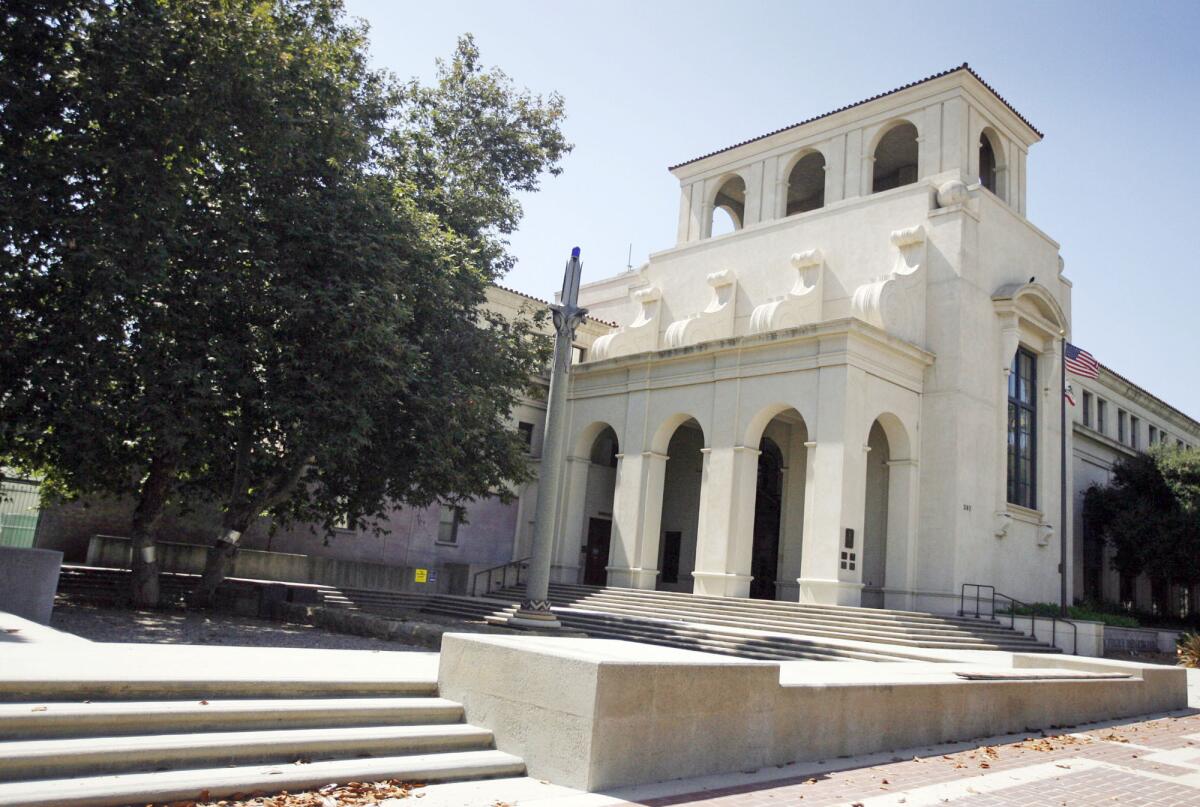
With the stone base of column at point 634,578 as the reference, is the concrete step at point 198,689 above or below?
below

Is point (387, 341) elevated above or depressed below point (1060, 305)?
below

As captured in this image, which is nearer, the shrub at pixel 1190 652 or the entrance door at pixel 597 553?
the shrub at pixel 1190 652

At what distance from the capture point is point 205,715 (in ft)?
20.2

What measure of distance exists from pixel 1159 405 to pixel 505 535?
39.2m

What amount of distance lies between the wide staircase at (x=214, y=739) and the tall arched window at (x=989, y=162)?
103 feet

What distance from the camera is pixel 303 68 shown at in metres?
18.2

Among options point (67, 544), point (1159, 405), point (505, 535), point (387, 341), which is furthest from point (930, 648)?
point (1159, 405)

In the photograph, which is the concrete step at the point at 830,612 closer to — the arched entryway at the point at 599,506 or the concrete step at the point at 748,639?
the concrete step at the point at 748,639

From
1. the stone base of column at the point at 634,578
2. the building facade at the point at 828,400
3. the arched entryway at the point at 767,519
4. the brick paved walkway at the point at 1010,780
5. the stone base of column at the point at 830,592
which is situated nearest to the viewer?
the brick paved walkway at the point at 1010,780

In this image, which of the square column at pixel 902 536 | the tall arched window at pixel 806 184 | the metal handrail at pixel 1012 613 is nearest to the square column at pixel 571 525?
the square column at pixel 902 536

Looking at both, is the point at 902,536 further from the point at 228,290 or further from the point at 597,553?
the point at 228,290

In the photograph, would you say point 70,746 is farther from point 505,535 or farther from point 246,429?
point 505,535

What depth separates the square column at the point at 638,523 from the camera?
97.7ft

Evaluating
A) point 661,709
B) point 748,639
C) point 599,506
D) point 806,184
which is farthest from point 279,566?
point 806,184
